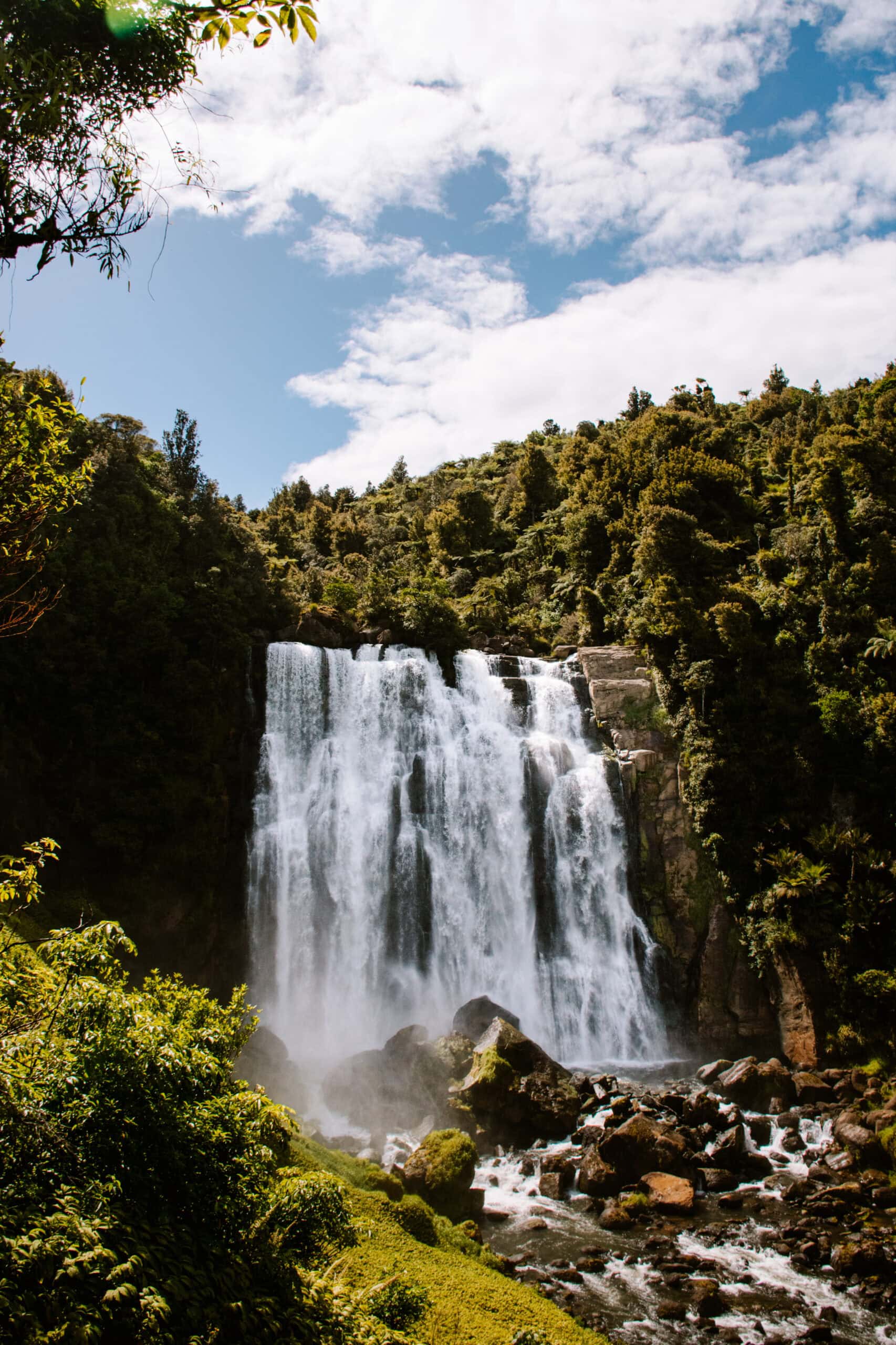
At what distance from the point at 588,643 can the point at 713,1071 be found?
22289 mm

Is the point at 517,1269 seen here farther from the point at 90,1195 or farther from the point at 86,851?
the point at 86,851

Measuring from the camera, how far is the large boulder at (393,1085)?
64.4 feet

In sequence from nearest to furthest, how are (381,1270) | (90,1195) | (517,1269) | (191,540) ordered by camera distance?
1. (90,1195)
2. (381,1270)
3. (517,1269)
4. (191,540)

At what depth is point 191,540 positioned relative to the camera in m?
32.5

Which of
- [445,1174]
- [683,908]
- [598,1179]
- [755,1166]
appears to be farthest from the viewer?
[683,908]

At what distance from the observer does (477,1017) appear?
22.6 metres

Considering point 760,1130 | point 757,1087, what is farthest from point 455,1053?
point 757,1087

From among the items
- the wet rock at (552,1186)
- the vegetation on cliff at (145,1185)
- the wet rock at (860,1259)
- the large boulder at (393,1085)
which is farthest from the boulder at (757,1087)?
the vegetation on cliff at (145,1185)

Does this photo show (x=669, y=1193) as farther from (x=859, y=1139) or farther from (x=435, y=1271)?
(x=435, y=1271)

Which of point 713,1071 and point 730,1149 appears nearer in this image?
point 730,1149

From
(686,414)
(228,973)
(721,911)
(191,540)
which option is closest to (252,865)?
(228,973)

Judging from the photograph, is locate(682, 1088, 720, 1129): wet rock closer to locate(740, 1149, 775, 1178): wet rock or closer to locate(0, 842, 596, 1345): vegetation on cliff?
locate(740, 1149, 775, 1178): wet rock

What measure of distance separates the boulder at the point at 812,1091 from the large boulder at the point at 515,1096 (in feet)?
22.9

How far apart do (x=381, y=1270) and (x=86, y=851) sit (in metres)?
17.8
